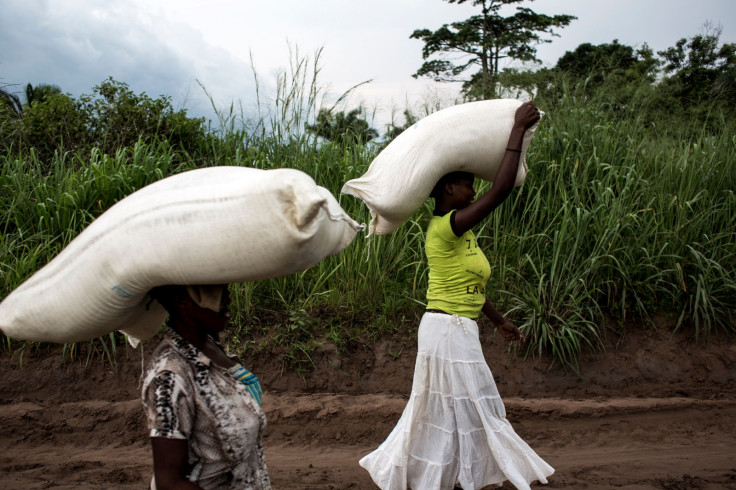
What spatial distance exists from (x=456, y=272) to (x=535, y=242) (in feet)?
7.41

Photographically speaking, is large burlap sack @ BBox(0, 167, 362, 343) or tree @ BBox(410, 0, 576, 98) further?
tree @ BBox(410, 0, 576, 98)

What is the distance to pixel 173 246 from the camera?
1.29m

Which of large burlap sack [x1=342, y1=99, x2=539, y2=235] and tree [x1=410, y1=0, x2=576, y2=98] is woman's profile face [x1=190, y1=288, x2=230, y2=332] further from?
tree [x1=410, y1=0, x2=576, y2=98]

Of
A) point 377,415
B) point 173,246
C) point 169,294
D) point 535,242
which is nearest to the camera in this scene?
point 173,246

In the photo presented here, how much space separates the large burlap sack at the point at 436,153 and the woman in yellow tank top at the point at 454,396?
108 mm

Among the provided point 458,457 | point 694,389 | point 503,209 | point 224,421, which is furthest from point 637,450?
point 224,421

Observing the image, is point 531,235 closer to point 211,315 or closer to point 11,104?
point 211,315

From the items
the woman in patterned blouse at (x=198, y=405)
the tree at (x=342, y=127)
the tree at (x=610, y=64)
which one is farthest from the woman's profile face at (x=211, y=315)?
the tree at (x=610, y=64)

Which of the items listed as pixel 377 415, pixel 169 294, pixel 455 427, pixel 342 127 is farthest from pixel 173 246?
pixel 342 127

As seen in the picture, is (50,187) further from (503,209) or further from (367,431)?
(503,209)

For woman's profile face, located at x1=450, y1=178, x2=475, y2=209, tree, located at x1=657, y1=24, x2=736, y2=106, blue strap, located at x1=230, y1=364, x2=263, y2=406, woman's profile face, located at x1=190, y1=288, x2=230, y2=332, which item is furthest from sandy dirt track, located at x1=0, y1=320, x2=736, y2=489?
tree, located at x1=657, y1=24, x2=736, y2=106

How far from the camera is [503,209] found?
16.3 feet

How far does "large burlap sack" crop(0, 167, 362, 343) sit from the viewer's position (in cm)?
130

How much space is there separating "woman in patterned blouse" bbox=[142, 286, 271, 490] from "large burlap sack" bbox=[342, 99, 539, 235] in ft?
4.25
